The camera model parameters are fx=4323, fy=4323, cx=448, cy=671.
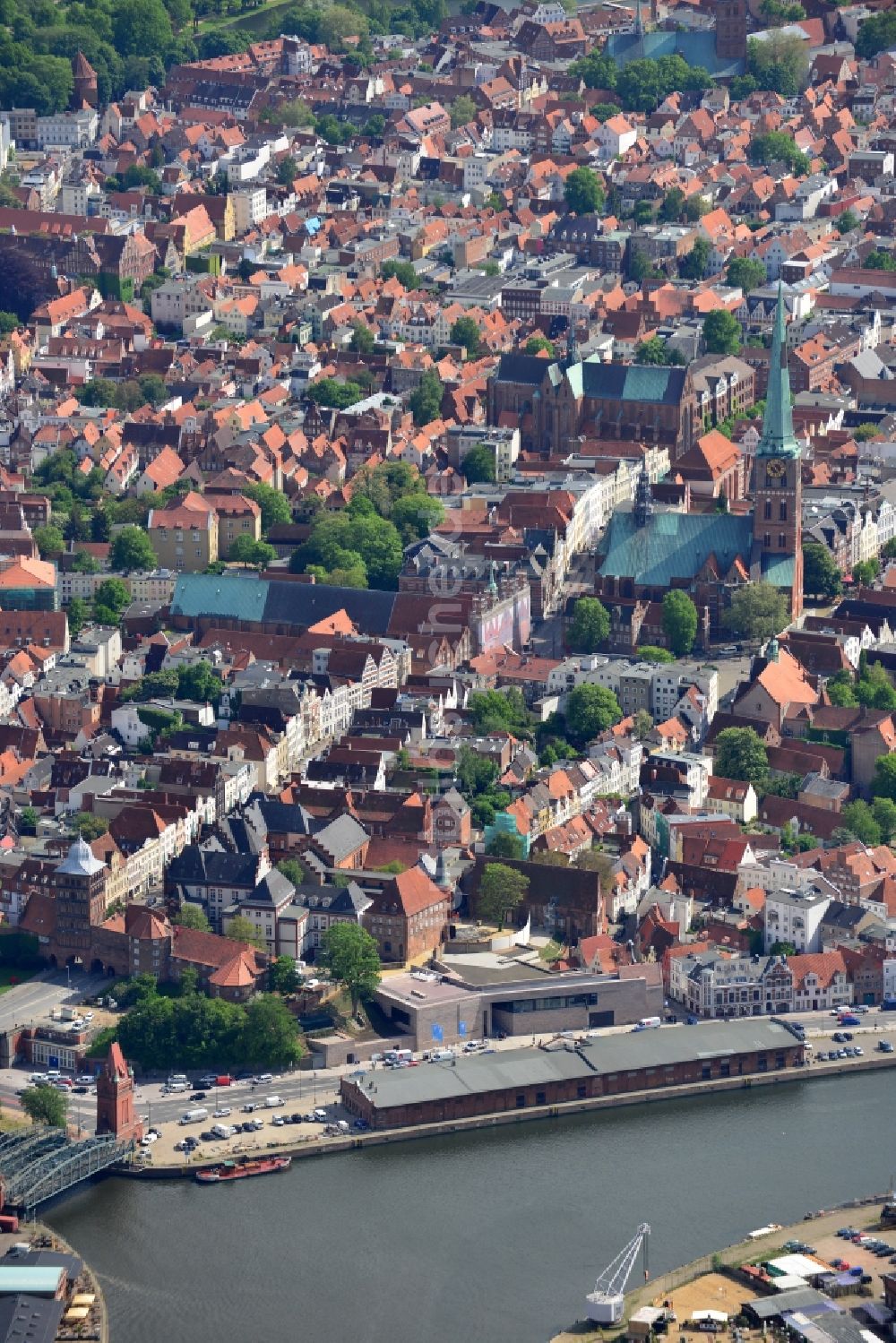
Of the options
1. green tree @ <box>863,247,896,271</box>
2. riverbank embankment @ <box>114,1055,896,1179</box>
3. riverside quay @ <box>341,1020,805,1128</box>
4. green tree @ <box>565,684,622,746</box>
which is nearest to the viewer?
riverbank embankment @ <box>114,1055,896,1179</box>

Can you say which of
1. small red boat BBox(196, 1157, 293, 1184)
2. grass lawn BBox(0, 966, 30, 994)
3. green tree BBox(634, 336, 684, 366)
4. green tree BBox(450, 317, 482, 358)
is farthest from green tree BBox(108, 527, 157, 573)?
small red boat BBox(196, 1157, 293, 1184)

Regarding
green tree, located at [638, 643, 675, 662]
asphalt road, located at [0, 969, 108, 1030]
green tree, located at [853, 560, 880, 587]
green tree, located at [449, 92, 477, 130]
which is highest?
green tree, located at [449, 92, 477, 130]

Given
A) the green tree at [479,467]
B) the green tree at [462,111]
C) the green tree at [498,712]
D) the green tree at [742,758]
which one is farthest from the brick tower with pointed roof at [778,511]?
the green tree at [462,111]

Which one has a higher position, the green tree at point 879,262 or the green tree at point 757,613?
the green tree at point 879,262

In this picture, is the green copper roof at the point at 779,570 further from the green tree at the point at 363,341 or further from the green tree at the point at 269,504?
the green tree at the point at 363,341

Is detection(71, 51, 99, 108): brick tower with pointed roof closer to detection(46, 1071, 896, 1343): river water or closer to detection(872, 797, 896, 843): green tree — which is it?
detection(872, 797, 896, 843): green tree

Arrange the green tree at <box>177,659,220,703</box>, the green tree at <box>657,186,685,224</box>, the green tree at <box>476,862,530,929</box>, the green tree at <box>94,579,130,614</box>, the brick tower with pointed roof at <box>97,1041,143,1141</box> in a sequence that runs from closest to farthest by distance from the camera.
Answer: the brick tower with pointed roof at <box>97,1041,143,1141</box> → the green tree at <box>476,862,530,929</box> → the green tree at <box>177,659,220,703</box> → the green tree at <box>94,579,130,614</box> → the green tree at <box>657,186,685,224</box>

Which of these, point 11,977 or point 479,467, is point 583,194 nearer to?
point 479,467
